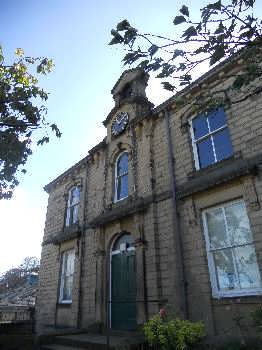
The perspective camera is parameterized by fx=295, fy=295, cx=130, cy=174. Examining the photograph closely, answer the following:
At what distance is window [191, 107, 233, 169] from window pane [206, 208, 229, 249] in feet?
5.74

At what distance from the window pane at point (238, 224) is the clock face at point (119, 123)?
6.97 metres

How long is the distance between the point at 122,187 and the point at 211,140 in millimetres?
4700

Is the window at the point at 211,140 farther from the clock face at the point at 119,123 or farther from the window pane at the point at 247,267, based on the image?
the clock face at the point at 119,123

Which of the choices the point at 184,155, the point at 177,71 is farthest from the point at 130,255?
the point at 177,71

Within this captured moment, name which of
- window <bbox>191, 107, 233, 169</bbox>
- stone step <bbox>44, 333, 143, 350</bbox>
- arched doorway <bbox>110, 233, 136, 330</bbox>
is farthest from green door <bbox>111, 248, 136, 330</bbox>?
window <bbox>191, 107, 233, 169</bbox>

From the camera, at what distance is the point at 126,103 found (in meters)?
14.3

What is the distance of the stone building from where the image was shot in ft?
26.5

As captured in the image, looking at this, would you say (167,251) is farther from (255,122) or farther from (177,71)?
(177,71)

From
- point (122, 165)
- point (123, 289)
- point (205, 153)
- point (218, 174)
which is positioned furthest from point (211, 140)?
point (123, 289)

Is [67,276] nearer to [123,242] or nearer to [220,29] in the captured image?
[123,242]

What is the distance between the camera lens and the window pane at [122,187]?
1288 centimetres

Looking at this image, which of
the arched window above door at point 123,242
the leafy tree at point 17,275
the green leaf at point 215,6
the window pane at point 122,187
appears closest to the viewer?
the green leaf at point 215,6

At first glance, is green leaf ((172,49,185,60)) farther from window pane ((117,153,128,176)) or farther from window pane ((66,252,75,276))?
window pane ((66,252,75,276))

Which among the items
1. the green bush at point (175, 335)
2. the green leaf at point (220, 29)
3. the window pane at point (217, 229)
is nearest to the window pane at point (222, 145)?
the window pane at point (217, 229)
